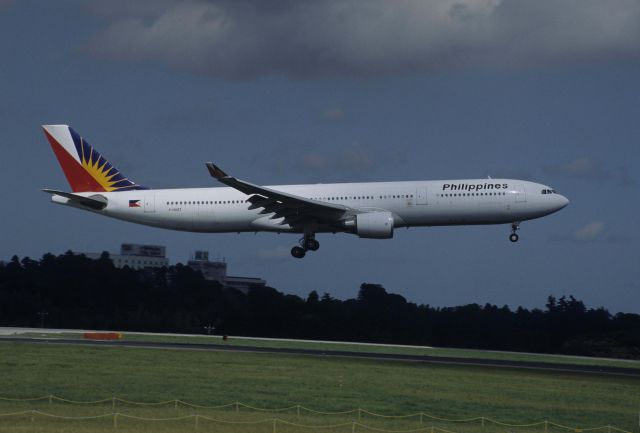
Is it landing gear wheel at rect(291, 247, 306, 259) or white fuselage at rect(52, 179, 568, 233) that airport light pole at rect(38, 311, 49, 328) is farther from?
landing gear wheel at rect(291, 247, 306, 259)

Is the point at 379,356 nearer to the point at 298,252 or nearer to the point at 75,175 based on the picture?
the point at 298,252

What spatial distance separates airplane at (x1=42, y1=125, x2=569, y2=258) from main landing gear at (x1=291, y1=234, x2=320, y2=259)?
6 cm

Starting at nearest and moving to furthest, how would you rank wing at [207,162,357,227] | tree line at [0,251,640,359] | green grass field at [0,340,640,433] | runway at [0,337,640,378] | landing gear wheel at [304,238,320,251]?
1. green grass field at [0,340,640,433]
2. runway at [0,337,640,378]
3. wing at [207,162,357,227]
4. landing gear wheel at [304,238,320,251]
5. tree line at [0,251,640,359]

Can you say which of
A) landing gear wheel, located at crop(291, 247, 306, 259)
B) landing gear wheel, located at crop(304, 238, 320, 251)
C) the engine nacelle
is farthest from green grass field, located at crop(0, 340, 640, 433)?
landing gear wheel, located at crop(291, 247, 306, 259)

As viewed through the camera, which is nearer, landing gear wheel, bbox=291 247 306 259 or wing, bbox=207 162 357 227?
wing, bbox=207 162 357 227

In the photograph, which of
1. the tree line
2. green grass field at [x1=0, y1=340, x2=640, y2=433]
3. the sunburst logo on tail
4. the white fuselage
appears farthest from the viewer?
the tree line

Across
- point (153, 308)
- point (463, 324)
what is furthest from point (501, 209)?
point (153, 308)

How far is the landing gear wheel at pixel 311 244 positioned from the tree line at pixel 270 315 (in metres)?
23.8

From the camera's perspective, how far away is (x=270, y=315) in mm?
93750

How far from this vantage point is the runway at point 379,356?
166 ft

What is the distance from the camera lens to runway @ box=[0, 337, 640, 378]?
5053cm

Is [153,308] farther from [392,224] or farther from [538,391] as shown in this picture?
[538,391]

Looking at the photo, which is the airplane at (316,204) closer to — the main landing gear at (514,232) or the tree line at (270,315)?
the main landing gear at (514,232)

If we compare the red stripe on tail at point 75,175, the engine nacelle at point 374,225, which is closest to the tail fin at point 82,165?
the red stripe on tail at point 75,175
